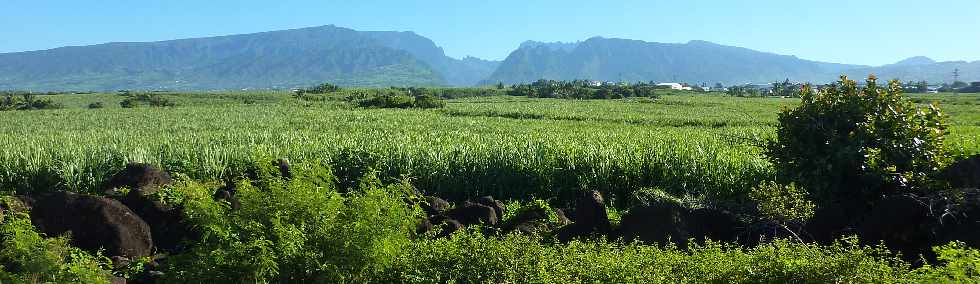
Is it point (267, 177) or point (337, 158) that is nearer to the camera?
point (267, 177)

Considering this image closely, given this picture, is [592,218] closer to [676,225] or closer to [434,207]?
[676,225]

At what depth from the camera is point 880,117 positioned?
821 cm

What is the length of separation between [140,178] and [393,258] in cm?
638

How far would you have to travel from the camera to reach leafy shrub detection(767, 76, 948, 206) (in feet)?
26.0

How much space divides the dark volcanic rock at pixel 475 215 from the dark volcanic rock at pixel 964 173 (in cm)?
598

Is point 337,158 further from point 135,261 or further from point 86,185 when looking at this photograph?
point 135,261

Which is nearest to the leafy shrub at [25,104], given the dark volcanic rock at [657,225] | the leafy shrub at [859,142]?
the dark volcanic rock at [657,225]

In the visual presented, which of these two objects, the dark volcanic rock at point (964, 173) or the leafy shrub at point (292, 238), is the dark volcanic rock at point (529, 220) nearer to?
the leafy shrub at point (292, 238)

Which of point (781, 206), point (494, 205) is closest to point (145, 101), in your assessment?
point (494, 205)

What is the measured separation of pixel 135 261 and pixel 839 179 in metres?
8.94

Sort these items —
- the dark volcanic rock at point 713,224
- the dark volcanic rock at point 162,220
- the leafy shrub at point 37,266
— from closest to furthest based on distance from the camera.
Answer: the leafy shrub at point 37,266
the dark volcanic rock at point 713,224
the dark volcanic rock at point 162,220

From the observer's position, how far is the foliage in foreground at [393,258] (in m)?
4.52

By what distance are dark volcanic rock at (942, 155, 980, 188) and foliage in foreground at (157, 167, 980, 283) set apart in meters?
4.03

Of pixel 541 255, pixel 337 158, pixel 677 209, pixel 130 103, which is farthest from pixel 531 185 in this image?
pixel 130 103
